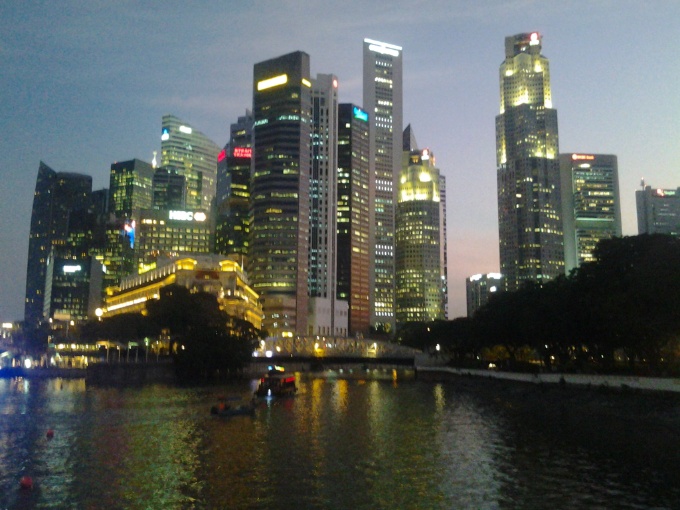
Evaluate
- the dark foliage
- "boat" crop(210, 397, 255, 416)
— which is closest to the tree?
the dark foliage

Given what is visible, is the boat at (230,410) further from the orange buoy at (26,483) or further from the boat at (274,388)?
the orange buoy at (26,483)

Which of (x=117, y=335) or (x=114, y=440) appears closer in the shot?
(x=114, y=440)

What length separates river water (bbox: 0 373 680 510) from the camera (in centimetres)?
3488

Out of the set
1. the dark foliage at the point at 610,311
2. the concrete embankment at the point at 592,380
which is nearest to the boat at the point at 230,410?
the concrete embankment at the point at 592,380

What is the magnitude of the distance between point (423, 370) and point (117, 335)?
8482cm

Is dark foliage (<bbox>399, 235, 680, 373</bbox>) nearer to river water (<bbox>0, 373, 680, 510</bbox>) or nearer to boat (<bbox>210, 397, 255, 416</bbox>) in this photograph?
river water (<bbox>0, 373, 680, 510</bbox>)

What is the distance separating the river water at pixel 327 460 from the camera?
3488cm

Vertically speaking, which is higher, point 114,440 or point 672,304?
point 672,304

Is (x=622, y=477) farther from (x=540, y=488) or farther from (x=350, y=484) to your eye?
(x=350, y=484)

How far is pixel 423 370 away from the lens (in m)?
191

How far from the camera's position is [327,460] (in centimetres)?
4488

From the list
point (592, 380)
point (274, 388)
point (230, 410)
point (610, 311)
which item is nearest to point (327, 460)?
point (230, 410)

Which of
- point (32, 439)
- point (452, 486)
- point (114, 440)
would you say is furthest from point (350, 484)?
point (32, 439)

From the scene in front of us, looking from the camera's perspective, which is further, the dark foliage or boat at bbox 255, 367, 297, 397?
boat at bbox 255, 367, 297, 397
